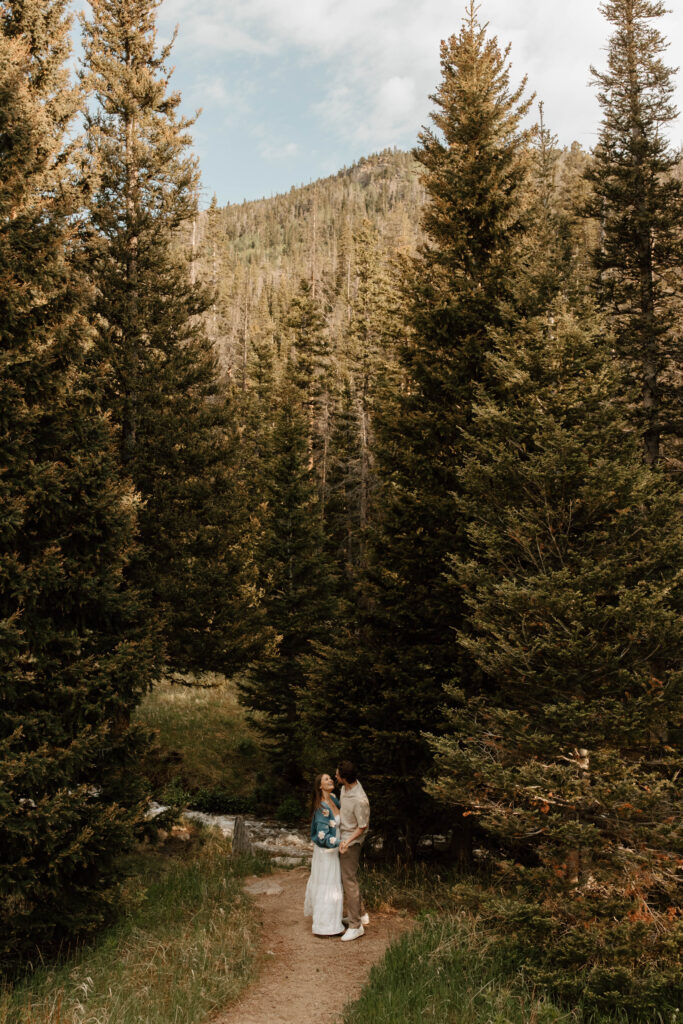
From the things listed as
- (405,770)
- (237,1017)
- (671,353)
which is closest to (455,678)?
(405,770)

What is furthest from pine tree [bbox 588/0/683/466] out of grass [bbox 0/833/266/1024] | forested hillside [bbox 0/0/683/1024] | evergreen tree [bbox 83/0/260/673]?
grass [bbox 0/833/266/1024]

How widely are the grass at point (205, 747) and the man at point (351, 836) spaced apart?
11327 millimetres

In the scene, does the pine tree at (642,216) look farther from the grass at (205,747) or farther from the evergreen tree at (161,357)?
the grass at (205,747)

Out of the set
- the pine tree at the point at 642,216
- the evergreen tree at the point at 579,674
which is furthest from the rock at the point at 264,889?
the pine tree at the point at 642,216

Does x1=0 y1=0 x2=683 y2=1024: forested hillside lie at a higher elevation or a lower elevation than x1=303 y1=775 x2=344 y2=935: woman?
higher

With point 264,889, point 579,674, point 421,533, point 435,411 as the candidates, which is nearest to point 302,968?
point 264,889

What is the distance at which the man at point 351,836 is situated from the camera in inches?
329

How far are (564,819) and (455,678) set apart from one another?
3.36 m

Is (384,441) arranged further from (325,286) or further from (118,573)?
(325,286)

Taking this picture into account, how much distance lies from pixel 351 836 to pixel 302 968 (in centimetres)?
157

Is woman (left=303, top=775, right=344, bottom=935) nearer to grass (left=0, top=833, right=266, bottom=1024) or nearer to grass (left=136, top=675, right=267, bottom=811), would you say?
grass (left=0, top=833, right=266, bottom=1024)

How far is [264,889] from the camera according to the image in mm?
10852

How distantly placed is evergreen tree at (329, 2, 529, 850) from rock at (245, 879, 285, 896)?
2.16 m

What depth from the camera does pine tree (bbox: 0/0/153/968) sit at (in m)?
7.26
